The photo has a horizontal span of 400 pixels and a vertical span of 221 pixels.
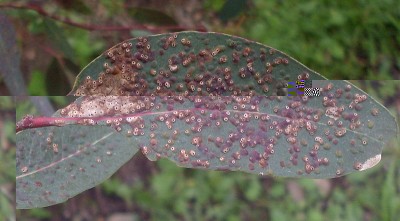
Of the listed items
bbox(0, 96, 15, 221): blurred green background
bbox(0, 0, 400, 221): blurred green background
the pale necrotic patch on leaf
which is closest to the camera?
the pale necrotic patch on leaf

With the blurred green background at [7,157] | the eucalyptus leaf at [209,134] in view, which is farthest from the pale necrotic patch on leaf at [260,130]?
the blurred green background at [7,157]

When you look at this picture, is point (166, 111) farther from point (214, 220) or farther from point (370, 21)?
point (370, 21)

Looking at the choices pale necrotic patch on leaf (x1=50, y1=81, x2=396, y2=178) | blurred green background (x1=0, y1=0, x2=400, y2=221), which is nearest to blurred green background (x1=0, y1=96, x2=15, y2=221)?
blurred green background (x1=0, y1=0, x2=400, y2=221)

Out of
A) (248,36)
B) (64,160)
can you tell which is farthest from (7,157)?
(248,36)

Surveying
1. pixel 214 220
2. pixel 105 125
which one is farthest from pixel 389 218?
pixel 105 125

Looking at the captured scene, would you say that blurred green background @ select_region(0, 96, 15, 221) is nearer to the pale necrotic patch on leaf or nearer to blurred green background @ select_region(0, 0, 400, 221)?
blurred green background @ select_region(0, 0, 400, 221)

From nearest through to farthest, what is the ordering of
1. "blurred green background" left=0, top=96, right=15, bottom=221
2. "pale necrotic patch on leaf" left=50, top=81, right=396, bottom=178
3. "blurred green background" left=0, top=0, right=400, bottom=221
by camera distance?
"pale necrotic patch on leaf" left=50, top=81, right=396, bottom=178
"blurred green background" left=0, top=96, right=15, bottom=221
"blurred green background" left=0, top=0, right=400, bottom=221

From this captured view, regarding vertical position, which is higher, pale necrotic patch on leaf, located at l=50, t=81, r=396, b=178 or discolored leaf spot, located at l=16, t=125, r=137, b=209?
pale necrotic patch on leaf, located at l=50, t=81, r=396, b=178

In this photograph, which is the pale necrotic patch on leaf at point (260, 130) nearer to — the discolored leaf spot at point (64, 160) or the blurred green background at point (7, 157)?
the discolored leaf spot at point (64, 160)
